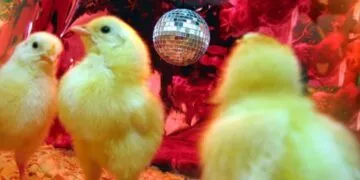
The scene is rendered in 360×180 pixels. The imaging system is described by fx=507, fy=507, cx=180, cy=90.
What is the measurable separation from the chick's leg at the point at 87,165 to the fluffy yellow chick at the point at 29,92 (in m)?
0.12

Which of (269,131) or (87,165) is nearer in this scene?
(269,131)

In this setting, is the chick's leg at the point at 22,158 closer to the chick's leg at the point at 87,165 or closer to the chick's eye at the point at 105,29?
the chick's leg at the point at 87,165

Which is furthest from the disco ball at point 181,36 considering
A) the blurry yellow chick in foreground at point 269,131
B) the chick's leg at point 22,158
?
the chick's leg at point 22,158

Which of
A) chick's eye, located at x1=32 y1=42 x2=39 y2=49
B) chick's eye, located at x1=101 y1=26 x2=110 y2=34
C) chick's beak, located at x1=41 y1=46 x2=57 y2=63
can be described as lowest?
chick's beak, located at x1=41 y1=46 x2=57 y2=63

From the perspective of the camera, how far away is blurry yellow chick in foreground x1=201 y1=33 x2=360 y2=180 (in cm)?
62

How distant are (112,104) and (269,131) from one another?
0.28 m

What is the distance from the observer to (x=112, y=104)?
31.4 inches

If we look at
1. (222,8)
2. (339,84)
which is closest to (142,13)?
(222,8)

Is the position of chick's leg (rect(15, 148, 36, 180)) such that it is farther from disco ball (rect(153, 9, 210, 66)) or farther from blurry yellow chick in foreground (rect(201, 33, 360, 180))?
blurry yellow chick in foreground (rect(201, 33, 360, 180))

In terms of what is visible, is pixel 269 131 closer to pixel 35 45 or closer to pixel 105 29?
pixel 105 29

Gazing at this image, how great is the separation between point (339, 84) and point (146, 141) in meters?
0.39

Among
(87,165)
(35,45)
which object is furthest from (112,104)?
(35,45)

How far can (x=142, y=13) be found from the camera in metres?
1.02

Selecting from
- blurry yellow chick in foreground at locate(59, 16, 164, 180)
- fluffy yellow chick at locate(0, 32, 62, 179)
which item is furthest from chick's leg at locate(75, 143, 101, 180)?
fluffy yellow chick at locate(0, 32, 62, 179)
